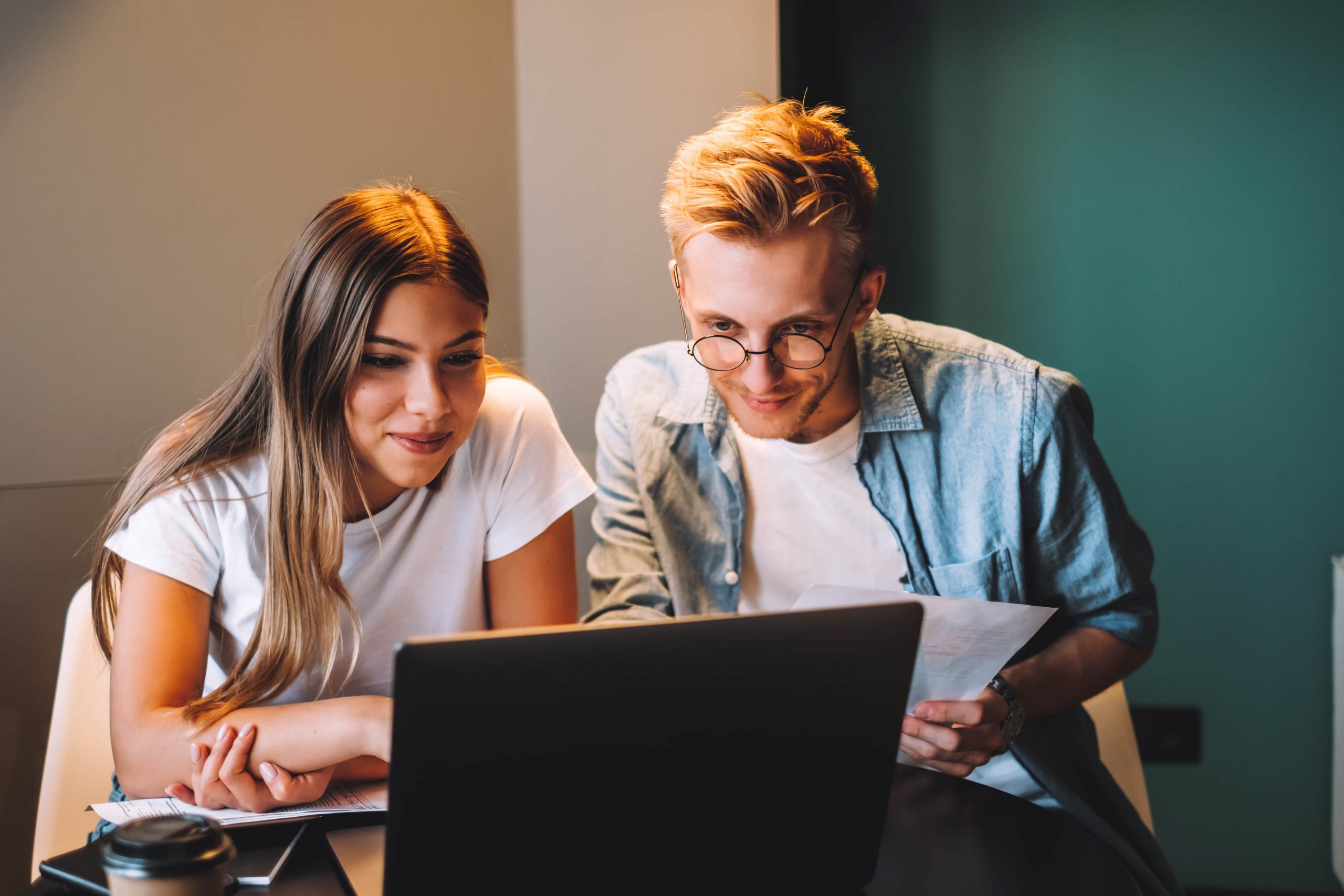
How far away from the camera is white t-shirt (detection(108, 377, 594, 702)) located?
1.20m

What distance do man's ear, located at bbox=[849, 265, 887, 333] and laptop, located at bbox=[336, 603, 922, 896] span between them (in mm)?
744

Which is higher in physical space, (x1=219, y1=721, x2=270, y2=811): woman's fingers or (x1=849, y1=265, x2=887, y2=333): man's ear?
(x1=849, y1=265, x2=887, y2=333): man's ear

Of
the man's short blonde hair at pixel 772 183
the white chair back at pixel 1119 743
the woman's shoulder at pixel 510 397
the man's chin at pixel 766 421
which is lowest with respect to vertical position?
the white chair back at pixel 1119 743

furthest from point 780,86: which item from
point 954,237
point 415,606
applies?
point 415,606

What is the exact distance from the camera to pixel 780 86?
2.03 meters

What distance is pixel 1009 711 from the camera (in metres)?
1.21

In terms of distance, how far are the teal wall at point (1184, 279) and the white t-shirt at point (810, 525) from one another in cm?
93

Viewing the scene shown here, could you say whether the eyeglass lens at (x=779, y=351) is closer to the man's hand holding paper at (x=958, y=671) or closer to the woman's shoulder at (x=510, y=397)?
the woman's shoulder at (x=510, y=397)

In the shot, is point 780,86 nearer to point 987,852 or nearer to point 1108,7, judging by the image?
point 1108,7

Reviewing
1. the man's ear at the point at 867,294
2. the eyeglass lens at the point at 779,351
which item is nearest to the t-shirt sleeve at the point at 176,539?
the eyeglass lens at the point at 779,351

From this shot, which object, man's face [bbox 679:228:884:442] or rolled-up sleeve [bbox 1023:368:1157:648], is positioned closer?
man's face [bbox 679:228:884:442]

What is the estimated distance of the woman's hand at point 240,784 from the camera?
0.96 m

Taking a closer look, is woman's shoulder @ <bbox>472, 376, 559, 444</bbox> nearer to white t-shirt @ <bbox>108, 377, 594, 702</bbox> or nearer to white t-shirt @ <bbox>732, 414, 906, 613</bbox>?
white t-shirt @ <bbox>108, 377, 594, 702</bbox>

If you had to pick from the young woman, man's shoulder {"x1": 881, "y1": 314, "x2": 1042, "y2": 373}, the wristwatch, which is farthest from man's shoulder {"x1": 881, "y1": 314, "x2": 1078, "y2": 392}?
the young woman
